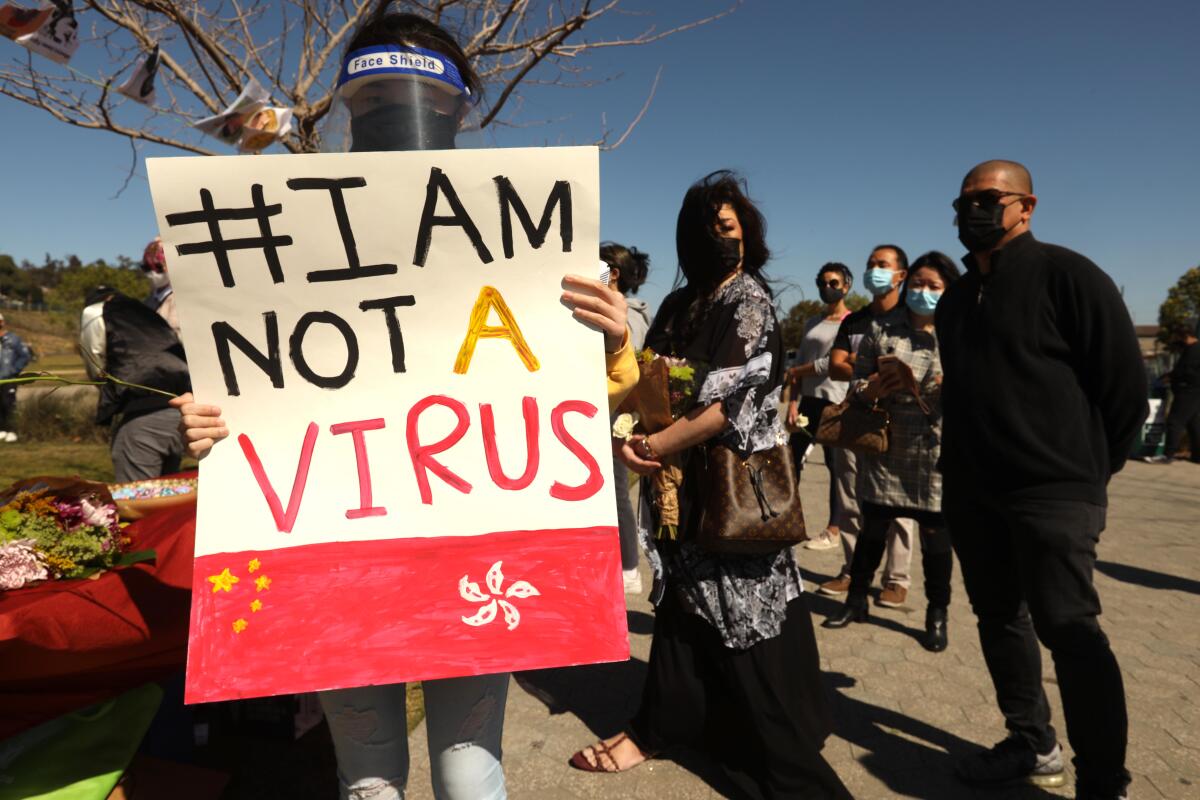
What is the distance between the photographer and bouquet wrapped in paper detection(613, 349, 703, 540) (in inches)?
78.0

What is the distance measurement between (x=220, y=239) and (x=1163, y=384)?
43.7ft

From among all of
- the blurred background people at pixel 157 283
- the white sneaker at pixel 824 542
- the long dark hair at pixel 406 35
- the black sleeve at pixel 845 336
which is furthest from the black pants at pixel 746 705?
the blurred background people at pixel 157 283

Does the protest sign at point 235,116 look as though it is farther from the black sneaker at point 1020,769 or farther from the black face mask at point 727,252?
the black sneaker at point 1020,769

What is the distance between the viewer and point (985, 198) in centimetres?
209

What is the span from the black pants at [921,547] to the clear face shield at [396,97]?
271cm

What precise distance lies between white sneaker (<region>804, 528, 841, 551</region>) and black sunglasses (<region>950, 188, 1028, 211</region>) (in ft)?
10.6

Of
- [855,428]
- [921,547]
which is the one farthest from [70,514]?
[921,547]

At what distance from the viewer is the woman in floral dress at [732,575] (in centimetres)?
195

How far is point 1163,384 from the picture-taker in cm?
1079

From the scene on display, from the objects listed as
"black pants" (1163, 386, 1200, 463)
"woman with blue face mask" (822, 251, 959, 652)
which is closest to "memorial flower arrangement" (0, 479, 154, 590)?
"woman with blue face mask" (822, 251, 959, 652)

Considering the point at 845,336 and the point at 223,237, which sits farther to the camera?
the point at 845,336

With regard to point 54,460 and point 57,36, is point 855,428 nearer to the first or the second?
point 57,36

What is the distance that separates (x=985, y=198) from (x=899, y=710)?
6.28 ft

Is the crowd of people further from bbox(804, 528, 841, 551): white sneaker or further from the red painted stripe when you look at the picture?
bbox(804, 528, 841, 551): white sneaker
